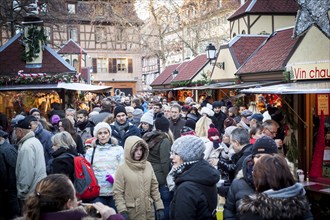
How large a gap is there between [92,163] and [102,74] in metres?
45.4

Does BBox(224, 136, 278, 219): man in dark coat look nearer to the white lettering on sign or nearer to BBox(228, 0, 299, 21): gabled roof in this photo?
the white lettering on sign

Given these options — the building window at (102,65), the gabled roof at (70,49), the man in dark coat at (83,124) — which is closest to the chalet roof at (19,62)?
the man in dark coat at (83,124)

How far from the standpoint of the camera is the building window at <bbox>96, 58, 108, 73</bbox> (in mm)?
49838

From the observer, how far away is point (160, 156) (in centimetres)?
664

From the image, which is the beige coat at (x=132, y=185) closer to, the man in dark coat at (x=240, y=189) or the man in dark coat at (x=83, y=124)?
the man in dark coat at (x=240, y=189)

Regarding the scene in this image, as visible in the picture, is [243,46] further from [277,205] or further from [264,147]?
[277,205]

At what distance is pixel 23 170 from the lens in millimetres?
6363

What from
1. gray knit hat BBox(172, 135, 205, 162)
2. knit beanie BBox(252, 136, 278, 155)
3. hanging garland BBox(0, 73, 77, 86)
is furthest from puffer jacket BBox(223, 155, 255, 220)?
hanging garland BBox(0, 73, 77, 86)

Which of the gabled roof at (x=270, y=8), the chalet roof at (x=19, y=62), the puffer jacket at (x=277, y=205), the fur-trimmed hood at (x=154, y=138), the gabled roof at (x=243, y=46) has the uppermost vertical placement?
the gabled roof at (x=270, y=8)

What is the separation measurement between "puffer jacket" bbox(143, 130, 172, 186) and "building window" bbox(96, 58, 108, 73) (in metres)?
44.0

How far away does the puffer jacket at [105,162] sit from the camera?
604 cm

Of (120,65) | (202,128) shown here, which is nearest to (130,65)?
(120,65)

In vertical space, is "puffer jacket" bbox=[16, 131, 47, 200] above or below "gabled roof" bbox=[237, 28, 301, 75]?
below

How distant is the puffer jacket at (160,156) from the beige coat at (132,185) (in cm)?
103
